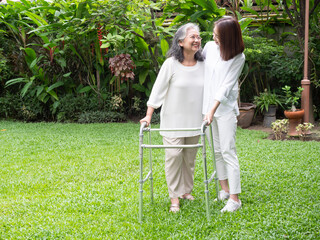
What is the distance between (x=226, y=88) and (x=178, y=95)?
0.39 metres

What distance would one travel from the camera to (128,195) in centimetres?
352

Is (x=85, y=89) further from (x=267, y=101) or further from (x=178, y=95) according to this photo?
(x=178, y=95)

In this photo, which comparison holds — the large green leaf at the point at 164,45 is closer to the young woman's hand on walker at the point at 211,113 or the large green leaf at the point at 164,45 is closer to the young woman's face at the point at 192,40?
the young woman's face at the point at 192,40

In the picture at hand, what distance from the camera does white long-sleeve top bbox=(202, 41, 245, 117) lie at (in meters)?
2.92

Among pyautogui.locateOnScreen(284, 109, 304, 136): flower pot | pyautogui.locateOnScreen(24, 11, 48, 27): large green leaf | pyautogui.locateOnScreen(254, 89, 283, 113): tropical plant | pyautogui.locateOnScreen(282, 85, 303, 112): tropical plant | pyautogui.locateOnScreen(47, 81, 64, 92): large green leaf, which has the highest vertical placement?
pyautogui.locateOnScreen(24, 11, 48, 27): large green leaf

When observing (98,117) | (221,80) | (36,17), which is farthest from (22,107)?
(221,80)

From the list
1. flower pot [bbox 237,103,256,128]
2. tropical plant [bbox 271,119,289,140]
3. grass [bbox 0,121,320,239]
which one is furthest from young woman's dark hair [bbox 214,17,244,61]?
flower pot [bbox 237,103,256,128]

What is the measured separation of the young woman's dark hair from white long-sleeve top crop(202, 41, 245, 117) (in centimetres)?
5

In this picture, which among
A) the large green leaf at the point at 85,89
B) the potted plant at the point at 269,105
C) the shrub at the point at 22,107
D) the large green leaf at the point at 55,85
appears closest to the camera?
the potted plant at the point at 269,105

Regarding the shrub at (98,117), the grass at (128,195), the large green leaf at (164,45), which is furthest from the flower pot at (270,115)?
the shrub at (98,117)

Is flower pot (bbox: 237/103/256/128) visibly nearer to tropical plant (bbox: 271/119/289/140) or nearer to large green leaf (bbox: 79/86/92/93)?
tropical plant (bbox: 271/119/289/140)

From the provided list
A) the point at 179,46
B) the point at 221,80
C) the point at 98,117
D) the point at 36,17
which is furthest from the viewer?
the point at 98,117

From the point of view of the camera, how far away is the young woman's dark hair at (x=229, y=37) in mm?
2904

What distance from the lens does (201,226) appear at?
2768mm
